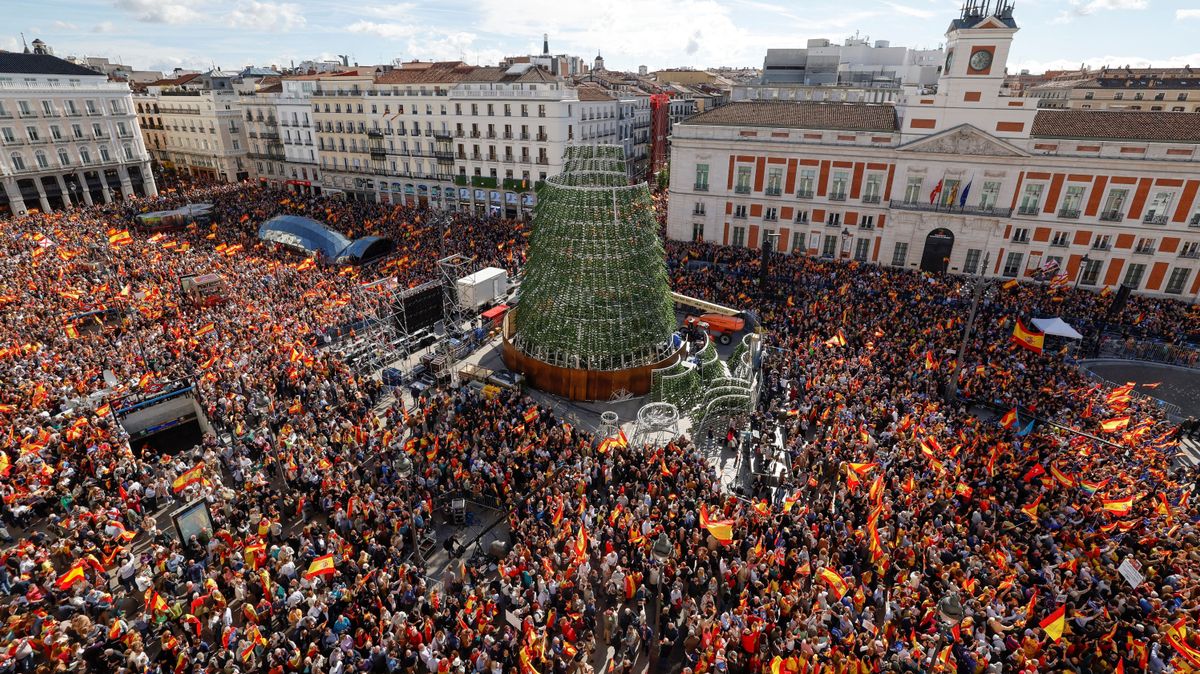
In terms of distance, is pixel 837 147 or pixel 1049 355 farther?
pixel 837 147

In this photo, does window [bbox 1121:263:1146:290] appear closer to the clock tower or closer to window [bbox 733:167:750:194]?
the clock tower

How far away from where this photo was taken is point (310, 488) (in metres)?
22.0

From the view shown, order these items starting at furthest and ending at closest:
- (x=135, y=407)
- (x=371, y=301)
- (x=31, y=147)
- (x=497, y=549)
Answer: (x=31, y=147) → (x=371, y=301) → (x=135, y=407) → (x=497, y=549)

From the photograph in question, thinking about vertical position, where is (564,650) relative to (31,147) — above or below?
below

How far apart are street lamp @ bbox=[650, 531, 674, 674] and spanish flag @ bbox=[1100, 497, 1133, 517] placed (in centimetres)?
1433

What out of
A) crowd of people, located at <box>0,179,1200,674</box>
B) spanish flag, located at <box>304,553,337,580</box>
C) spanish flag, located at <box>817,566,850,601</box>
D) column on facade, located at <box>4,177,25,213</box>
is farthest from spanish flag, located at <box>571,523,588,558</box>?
column on facade, located at <box>4,177,25,213</box>

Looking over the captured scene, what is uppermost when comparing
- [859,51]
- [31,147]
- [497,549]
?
[859,51]

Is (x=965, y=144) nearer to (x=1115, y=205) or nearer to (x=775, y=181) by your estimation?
(x=1115, y=205)

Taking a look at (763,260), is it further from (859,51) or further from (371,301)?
(859,51)

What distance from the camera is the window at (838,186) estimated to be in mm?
48000

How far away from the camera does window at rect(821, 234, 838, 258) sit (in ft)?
163

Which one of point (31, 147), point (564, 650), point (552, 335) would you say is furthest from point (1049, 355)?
point (31, 147)

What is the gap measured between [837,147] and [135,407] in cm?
4845

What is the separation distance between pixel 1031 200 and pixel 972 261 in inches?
226
